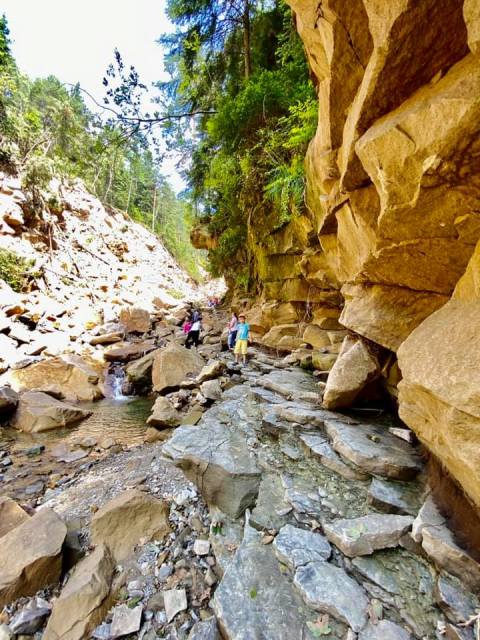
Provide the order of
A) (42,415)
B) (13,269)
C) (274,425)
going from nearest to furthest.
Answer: (274,425)
(42,415)
(13,269)

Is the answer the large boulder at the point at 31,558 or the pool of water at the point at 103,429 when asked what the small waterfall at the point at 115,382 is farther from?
the large boulder at the point at 31,558

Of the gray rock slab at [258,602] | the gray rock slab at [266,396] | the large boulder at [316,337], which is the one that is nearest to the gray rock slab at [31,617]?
the gray rock slab at [258,602]

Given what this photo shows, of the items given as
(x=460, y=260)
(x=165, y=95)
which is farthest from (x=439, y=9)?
(x=165, y=95)

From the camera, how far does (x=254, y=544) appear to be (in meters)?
2.43

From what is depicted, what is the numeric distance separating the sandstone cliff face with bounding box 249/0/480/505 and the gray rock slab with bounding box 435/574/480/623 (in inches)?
24.0

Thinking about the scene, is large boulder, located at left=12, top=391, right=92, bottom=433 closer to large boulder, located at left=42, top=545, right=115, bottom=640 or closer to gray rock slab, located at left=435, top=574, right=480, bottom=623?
large boulder, located at left=42, top=545, right=115, bottom=640

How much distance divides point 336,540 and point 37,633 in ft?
9.24

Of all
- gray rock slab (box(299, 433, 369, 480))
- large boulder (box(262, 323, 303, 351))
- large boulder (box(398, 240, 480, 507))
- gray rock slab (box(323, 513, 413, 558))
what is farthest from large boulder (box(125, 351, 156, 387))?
large boulder (box(398, 240, 480, 507))

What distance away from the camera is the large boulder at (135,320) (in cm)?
1588

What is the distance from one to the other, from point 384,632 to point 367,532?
1.93 feet

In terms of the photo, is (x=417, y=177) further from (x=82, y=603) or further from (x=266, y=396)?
(x=82, y=603)

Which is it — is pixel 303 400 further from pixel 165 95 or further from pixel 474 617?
pixel 165 95

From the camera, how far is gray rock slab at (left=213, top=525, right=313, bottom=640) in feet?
6.02

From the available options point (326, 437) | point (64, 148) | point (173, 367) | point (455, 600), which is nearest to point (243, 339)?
point (173, 367)
